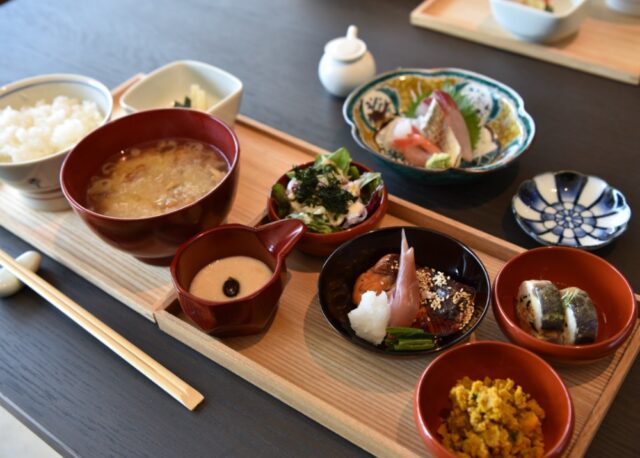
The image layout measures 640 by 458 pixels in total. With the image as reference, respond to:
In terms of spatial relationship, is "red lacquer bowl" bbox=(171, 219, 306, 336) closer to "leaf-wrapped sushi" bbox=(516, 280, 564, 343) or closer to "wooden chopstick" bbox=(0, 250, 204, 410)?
"wooden chopstick" bbox=(0, 250, 204, 410)

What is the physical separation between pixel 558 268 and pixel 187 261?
740mm

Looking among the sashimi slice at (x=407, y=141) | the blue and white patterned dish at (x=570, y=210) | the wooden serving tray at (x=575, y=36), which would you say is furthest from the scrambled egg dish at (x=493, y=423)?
the wooden serving tray at (x=575, y=36)

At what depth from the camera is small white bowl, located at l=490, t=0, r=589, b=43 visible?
70.4 inches

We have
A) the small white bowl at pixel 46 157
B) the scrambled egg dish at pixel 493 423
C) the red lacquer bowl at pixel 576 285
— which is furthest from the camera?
the small white bowl at pixel 46 157

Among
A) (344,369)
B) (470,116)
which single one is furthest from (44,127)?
(470,116)

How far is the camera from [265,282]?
3.72 ft

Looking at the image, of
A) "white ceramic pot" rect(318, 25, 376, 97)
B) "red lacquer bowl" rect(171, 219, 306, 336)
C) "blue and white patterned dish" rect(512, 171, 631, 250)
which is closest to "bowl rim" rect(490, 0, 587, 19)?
"white ceramic pot" rect(318, 25, 376, 97)

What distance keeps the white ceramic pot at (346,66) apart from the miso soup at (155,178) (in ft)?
1.86

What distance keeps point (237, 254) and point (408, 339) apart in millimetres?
391

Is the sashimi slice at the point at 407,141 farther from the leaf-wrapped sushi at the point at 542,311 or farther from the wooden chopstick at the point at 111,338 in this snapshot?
the wooden chopstick at the point at 111,338

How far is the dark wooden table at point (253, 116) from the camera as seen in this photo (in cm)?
102

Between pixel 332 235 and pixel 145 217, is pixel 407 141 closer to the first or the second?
pixel 332 235

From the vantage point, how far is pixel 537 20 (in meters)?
1.80

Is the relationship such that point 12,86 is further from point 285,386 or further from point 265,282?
point 285,386
